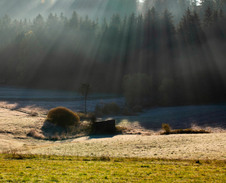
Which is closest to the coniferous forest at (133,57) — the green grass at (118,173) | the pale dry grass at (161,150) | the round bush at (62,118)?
the round bush at (62,118)

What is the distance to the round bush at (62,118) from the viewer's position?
3327 cm

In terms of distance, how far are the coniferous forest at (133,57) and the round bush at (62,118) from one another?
96.3 feet

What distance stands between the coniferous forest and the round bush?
2936 centimetres

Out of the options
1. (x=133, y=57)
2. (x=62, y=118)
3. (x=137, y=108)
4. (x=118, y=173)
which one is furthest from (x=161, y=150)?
(x=133, y=57)

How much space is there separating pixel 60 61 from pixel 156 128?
2417 inches

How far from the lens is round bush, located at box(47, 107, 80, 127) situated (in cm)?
3327

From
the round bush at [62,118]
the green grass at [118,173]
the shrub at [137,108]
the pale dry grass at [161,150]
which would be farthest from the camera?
the shrub at [137,108]

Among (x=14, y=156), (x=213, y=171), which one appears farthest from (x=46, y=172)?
(x=213, y=171)

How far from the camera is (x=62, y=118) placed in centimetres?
3369

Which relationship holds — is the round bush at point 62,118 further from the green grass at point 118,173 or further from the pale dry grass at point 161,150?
the green grass at point 118,173

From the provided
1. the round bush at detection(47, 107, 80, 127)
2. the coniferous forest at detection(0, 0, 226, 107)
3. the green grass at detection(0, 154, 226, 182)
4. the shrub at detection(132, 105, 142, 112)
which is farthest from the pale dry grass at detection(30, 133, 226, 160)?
the coniferous forest at detection(0, 0, 226, 107)

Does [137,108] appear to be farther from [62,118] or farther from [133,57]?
[133,57]

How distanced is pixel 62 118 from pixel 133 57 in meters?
53.3

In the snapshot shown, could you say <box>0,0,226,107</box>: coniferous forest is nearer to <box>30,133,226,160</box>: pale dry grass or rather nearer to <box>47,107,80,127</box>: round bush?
<box>47,107,80,127</box>: round bush
